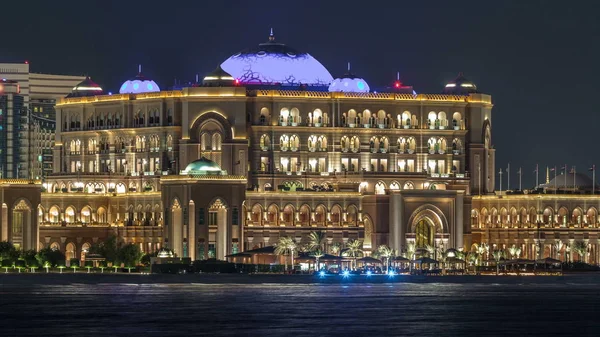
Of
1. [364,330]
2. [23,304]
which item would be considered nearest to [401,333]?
[364,330]

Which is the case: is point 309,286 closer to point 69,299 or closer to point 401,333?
point 69,299

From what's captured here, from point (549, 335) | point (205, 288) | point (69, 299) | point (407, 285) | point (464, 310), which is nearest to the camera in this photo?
point (549, 335)

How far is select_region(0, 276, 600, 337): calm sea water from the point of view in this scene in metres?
119

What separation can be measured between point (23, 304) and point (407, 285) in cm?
5506

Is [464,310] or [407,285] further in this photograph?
[407,285]

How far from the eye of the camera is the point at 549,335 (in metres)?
116

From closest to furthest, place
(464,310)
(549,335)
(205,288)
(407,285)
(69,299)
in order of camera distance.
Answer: (549,335) → (464,310) → (69,299) → (205,288) → (407,285)

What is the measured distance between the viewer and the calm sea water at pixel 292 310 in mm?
119312

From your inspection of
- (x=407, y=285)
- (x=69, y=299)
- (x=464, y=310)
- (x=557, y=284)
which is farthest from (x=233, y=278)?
(x=464, y=310)

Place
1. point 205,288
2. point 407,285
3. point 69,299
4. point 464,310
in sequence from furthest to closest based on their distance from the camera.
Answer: point 407,285 → point 205,288 → point 69,299 → point 464,310

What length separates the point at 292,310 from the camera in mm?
138125

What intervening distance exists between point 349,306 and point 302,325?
68.4ft

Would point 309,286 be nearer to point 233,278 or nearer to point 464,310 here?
point 233,278

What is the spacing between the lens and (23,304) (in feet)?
474
